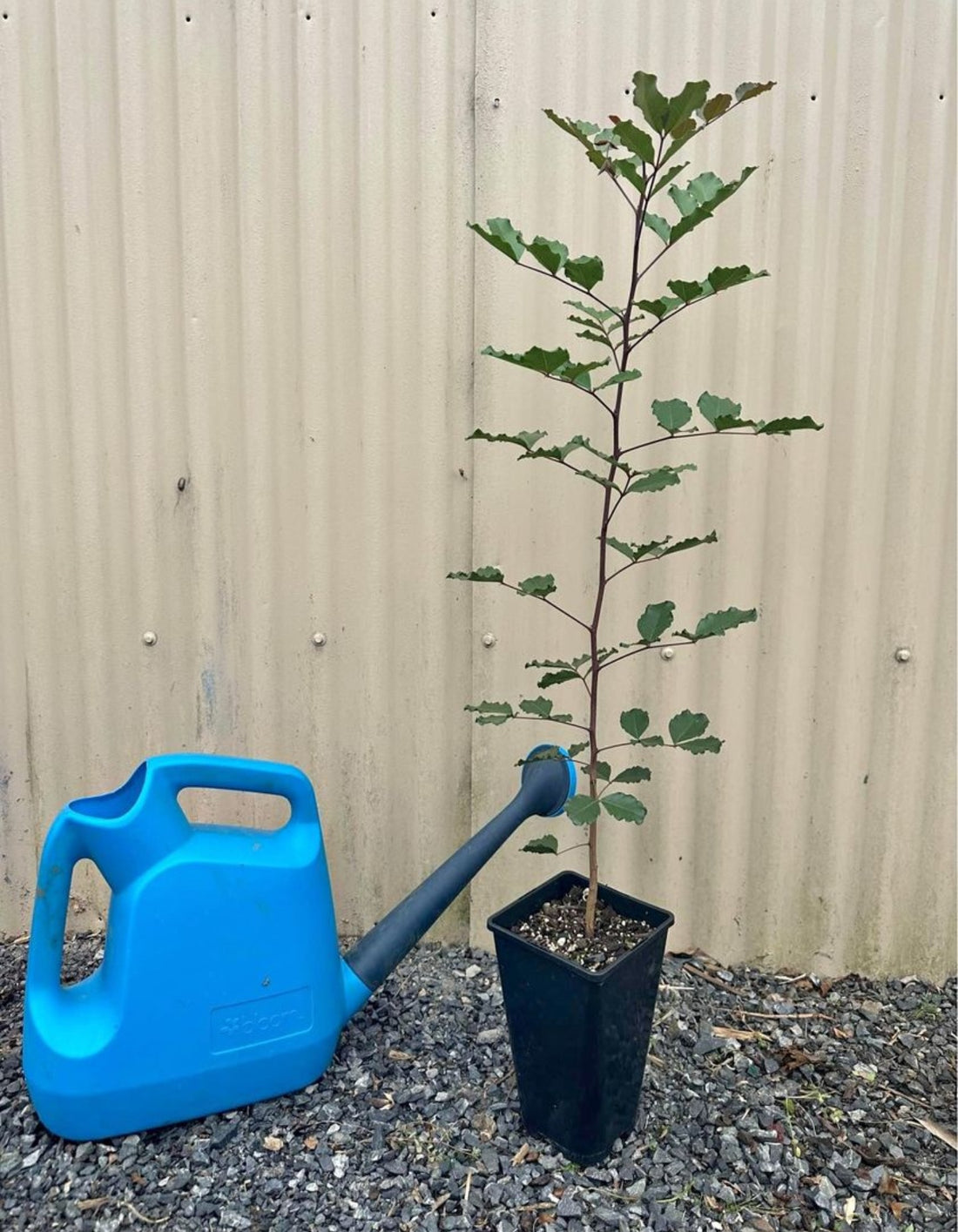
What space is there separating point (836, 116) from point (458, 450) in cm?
97

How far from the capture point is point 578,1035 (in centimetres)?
135

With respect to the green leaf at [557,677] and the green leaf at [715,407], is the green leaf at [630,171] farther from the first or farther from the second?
the green leaf at [557,677]

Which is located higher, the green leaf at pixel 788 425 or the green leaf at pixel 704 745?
the green leaf at pixel 788 425

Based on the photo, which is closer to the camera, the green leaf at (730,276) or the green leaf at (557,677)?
the green leaf at (730,276)

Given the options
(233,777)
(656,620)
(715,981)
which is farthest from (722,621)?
(715,981)

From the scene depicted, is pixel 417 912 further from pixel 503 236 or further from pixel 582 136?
pixel 582 136

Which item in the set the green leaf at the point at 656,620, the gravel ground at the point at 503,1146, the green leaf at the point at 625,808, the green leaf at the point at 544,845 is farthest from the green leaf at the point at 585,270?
the gravel ground at the point at 503,1146

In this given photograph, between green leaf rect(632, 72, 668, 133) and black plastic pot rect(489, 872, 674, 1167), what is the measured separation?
1.16 m

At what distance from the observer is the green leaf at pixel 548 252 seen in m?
1.17

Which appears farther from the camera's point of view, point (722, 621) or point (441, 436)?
point (441, 436)

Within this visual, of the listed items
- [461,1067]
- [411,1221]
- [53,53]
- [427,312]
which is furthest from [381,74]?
[411,1221]

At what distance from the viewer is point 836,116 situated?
1728mm

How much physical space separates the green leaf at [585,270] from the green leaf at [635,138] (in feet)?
0.48

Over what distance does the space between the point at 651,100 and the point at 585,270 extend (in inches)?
8.3
